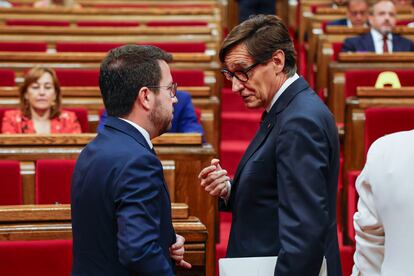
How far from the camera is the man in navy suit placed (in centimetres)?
251

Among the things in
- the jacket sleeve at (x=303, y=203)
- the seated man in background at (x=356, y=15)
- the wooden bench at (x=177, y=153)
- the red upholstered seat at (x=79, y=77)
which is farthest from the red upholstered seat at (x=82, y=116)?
the seated man in background at (x=356, y=15)

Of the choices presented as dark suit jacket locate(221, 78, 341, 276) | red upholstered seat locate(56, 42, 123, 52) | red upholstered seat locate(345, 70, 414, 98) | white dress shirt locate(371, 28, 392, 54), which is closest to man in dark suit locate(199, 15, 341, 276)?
dark suit jacket locate(221, 78, 341, 276)

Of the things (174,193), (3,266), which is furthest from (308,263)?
(174,193)

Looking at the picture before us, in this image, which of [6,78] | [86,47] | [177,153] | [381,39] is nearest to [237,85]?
[177,153]

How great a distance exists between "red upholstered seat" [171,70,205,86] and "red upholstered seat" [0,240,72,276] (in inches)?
47.6

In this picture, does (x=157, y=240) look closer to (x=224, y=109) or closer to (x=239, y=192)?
(x=239, y=192)

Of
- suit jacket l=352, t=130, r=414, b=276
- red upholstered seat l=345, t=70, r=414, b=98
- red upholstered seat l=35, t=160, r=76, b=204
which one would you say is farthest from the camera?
red upholstered seat l=345, t=70, r=414, b=98

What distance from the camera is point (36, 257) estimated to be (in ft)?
3.13

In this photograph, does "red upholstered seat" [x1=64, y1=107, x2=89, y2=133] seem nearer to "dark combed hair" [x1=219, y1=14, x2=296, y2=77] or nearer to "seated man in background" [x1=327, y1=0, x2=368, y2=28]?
"dark combed hair" [x1=219, y1=14, x2=296, y2=77]

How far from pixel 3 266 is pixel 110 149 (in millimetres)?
267

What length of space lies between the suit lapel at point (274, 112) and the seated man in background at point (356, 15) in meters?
2.14

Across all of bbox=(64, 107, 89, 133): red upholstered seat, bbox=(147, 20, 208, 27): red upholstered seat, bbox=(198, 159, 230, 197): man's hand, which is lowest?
bbox=(64, 107, 89, 133): red upholstered seat

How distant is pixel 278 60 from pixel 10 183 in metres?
0.73

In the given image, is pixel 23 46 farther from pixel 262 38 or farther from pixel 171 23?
pixel 262 38
